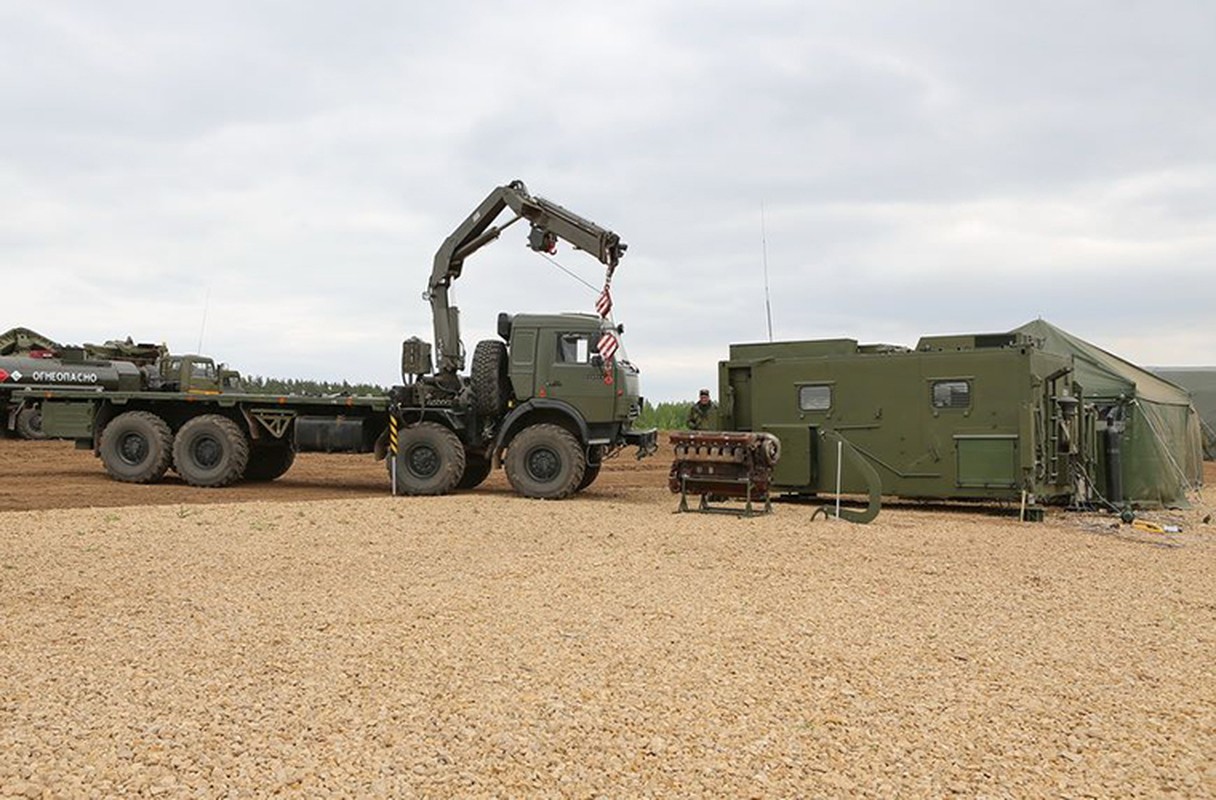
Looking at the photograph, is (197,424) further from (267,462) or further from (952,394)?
(952,394)

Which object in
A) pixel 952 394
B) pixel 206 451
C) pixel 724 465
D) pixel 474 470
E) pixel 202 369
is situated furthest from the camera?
pixel 202 369

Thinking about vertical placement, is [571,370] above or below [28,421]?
above

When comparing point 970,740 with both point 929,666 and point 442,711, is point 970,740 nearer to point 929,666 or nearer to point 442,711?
point 929,666

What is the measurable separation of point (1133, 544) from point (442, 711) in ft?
32.7

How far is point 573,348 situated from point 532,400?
1.01m

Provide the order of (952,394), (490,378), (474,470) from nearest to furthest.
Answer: (952,394) → (490,378) → (474,470)

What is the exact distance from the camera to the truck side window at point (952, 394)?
15.2 m

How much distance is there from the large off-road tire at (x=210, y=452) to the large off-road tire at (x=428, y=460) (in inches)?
108

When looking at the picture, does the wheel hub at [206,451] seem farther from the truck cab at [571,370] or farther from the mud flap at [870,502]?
the mud flap at [870,502]

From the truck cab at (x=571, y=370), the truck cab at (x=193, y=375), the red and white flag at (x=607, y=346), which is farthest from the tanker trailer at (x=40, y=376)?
the red and white flag at (x=607, y=346)

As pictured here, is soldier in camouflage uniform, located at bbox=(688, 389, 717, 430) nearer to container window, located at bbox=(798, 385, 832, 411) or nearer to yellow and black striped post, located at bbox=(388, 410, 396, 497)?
container window, located at bbox=(798, 385, 832, 411)

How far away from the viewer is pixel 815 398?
16.2 metres

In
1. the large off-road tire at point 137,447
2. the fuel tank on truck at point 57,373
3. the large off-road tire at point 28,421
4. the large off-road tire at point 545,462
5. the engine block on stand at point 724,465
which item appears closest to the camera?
the engine block on stand at point 724,465

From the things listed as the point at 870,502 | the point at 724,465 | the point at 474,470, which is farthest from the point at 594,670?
the point at 474,470
